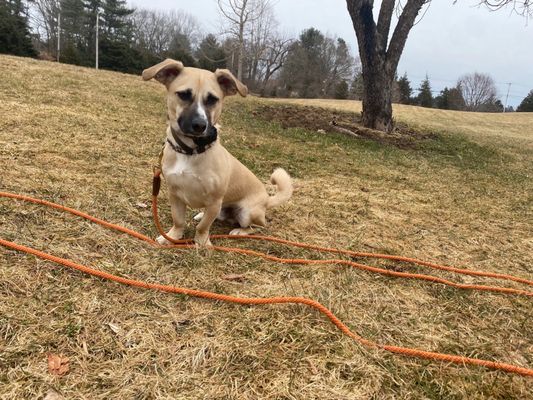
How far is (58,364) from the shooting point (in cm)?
179

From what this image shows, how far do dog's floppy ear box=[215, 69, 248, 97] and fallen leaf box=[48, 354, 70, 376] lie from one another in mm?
2099

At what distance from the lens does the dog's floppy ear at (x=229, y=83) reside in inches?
120

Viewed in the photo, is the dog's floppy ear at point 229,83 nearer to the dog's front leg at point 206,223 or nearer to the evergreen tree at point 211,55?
the dog's front leg at point 206,223

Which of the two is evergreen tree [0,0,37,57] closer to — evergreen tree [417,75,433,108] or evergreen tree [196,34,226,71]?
evergreen tree [196,34,226,71]

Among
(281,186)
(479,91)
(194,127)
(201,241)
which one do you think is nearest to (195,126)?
(194,127)

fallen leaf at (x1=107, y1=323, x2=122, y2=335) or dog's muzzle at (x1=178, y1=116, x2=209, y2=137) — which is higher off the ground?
dog's muzzle at (x1=178, y1=116, x2=209, y2=137)

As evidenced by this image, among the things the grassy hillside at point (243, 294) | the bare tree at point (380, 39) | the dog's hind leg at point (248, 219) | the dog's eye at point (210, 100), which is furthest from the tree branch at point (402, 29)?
the dog's eye at point (210, 100)

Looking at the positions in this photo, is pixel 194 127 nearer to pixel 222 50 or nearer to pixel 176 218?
pixel 176 218

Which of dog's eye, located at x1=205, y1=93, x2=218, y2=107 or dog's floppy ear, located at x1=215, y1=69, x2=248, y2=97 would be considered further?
A: dog's floppy ear, located at x1=215, y1=69, x2=248, y2=97

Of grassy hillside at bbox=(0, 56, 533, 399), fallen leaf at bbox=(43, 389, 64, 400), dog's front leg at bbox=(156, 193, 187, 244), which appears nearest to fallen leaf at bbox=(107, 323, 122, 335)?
grassy hillside at bbox=(0, 56, 533, 399)

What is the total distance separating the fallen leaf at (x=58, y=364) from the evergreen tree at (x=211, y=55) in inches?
1418

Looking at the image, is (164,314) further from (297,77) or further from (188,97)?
(297,77)

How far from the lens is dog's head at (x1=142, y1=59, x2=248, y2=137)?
2650 mm

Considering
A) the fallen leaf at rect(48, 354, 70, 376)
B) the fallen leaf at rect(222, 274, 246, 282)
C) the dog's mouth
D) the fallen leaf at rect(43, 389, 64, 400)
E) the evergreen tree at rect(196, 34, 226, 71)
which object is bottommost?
the fallen leaf at rect(43, 389, 64, 400)
